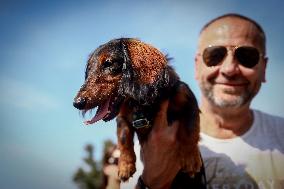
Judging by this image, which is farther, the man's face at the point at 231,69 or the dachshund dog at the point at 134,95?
the man's face at the point at 231,69

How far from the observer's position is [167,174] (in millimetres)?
2010

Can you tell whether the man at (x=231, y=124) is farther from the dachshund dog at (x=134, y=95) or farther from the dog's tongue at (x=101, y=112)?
the dog's tongue at (x=101, y=112)

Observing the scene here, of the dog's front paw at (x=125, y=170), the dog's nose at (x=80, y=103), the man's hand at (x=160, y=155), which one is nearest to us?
the dog's nose at (x=80, y=103)

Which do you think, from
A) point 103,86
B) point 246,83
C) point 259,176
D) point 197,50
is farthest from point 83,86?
point 259,176

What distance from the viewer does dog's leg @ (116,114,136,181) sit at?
1.88 metres

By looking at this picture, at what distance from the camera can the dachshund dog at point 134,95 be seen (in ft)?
5.81

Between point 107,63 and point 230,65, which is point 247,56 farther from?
point 107,63

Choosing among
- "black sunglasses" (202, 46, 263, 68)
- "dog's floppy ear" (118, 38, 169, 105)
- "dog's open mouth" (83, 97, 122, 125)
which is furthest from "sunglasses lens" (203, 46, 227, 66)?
"dog's open mouth" (83, 97, 122, 125)

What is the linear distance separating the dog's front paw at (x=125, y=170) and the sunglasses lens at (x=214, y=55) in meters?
0.56

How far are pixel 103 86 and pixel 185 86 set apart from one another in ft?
1.27

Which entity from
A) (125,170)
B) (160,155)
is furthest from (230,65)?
(125,170)

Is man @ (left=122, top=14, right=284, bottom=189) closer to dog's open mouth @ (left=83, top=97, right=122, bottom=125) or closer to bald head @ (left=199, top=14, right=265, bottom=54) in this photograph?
bald head @ (left=199, top=14, right=265, bottom=54)

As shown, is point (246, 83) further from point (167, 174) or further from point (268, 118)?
point (167, 174)

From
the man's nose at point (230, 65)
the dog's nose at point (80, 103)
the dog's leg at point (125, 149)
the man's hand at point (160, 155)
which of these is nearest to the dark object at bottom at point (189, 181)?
the man's hand at point (160, 155)
